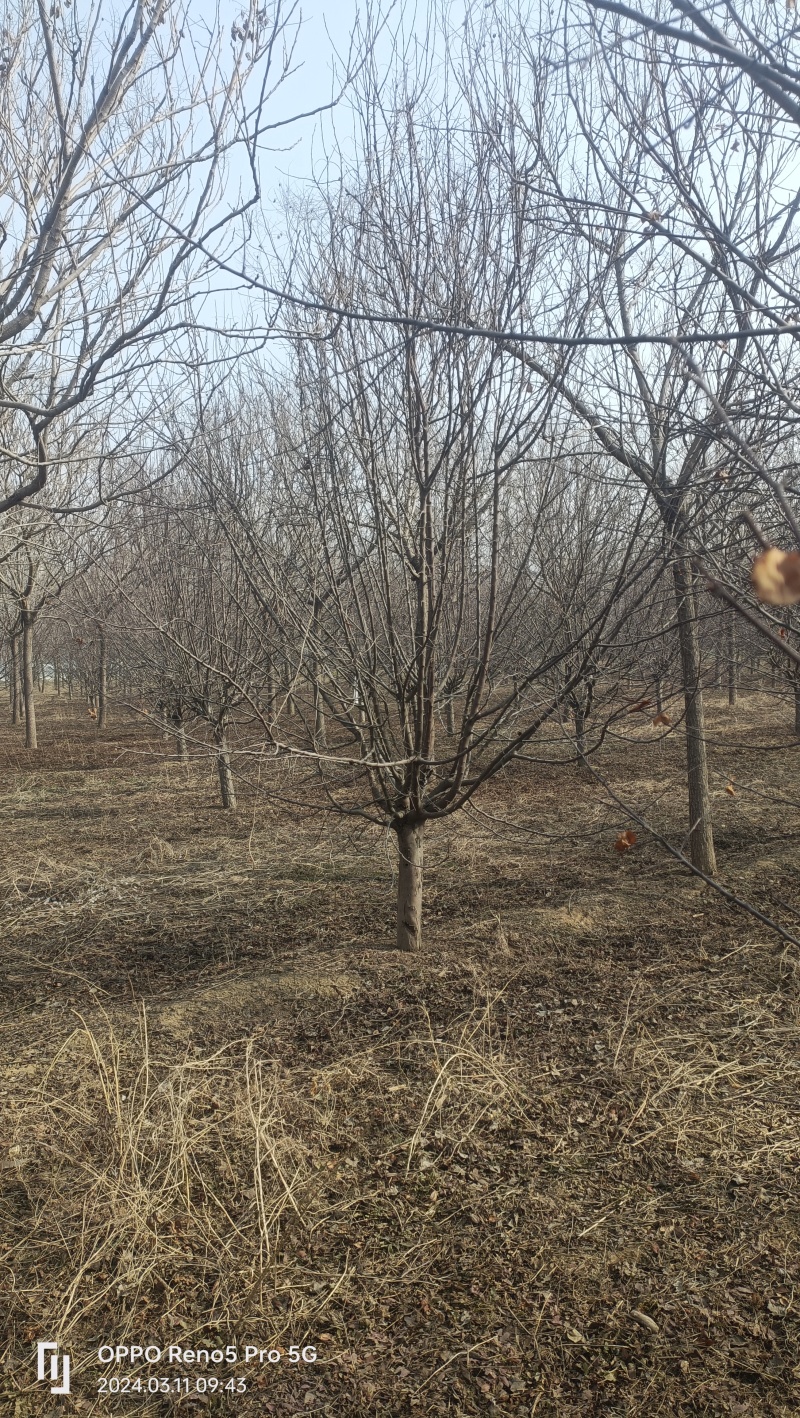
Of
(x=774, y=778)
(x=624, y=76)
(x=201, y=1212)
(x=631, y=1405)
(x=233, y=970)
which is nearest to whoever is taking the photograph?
(x=631, y=1405)

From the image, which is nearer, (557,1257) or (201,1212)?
(557,1257)

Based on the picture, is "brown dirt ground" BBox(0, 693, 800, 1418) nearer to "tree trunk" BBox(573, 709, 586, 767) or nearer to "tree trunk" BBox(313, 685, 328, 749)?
"tree trunk" BBox(573, 709, 586, 767)

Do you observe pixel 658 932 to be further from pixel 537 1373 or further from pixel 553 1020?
pixel 537 1373

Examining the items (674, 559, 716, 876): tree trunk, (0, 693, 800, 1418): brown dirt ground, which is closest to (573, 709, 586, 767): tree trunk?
(0, 693, 800, 1418): brown dirt ground

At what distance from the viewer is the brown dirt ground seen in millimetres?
2166

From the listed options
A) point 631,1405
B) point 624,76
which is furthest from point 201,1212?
point 624,76

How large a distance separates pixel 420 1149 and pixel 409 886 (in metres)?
1.65

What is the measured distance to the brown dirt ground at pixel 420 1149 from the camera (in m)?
2.17

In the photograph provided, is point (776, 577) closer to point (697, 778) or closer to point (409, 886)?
point (409, 886)

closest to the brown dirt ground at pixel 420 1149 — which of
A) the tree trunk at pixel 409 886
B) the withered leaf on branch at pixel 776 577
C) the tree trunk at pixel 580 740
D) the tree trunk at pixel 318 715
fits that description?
the tree trunk at pixel 409 886

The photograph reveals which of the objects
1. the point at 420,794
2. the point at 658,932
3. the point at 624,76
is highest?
the point at 624,76

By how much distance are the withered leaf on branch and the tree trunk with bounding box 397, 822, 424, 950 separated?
3650mm

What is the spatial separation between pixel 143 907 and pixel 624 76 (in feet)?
17.1

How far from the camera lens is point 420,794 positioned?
409 cm
